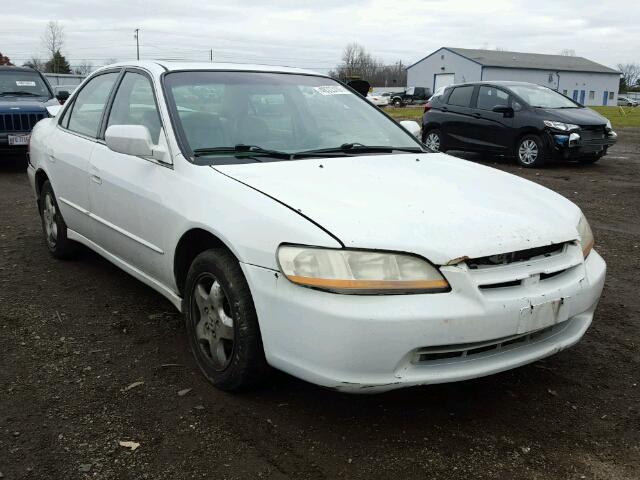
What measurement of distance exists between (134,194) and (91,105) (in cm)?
145

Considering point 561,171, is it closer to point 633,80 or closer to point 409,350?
point 409,350

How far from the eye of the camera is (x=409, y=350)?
241 centimetres

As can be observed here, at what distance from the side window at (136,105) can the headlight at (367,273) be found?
161 centimetres

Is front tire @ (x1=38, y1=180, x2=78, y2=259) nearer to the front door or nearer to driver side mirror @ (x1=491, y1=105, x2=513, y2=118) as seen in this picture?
the front door

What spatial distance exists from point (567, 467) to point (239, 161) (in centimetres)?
208

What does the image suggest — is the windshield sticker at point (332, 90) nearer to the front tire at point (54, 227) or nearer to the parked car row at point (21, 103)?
the front tire at point (54, 227)

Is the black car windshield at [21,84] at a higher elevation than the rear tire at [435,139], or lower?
higher


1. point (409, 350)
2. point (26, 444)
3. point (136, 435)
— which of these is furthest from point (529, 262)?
point (26, 444)

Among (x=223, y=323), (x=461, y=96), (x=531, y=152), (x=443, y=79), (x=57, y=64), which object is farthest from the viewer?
(x=57, y=64)

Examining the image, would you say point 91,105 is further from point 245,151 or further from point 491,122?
point 491,122

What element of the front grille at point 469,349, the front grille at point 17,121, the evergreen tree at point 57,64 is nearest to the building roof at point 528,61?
the evergreen tree at point 57,64

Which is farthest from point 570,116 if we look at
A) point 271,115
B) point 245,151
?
point 245,151

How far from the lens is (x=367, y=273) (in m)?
2.41

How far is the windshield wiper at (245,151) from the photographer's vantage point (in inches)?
131
